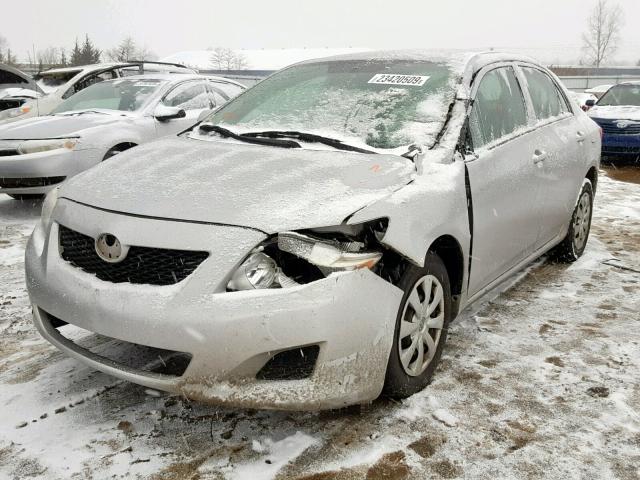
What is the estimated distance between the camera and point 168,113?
21.0 feet

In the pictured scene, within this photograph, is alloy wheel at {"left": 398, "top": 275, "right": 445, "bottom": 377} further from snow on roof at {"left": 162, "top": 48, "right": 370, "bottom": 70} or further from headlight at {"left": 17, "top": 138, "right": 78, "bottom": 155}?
snow on roof at {"left": 162, "top": 48, "right": 370, "bottom": 70}

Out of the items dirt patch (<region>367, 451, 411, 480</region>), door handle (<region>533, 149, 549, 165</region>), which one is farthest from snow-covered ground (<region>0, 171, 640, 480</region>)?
door handle (<region>533, 149, 549, 165</region>)

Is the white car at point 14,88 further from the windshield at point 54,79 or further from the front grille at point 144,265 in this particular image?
the front grille at point 144,265

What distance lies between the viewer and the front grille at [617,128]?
1088 cm

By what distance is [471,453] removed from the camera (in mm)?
2471

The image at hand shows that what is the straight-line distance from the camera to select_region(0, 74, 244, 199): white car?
6277 mm

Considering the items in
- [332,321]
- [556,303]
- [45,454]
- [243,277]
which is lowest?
[556,303]

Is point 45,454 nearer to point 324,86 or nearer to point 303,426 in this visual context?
point 303,426

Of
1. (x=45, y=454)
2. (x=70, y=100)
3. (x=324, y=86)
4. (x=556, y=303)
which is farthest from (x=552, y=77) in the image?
(x=70, y=100)

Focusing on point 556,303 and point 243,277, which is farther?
point 556,303

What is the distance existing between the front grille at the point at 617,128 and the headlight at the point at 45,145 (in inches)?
353

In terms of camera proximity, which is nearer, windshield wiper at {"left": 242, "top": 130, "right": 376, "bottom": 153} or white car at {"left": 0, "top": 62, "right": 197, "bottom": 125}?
windshield wiper at {"left": 242, "top": 130, "right": 376, "bottom": 153}

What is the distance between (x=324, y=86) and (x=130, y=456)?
2.27 m

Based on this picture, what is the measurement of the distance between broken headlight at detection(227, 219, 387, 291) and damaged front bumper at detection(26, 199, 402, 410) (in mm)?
48
